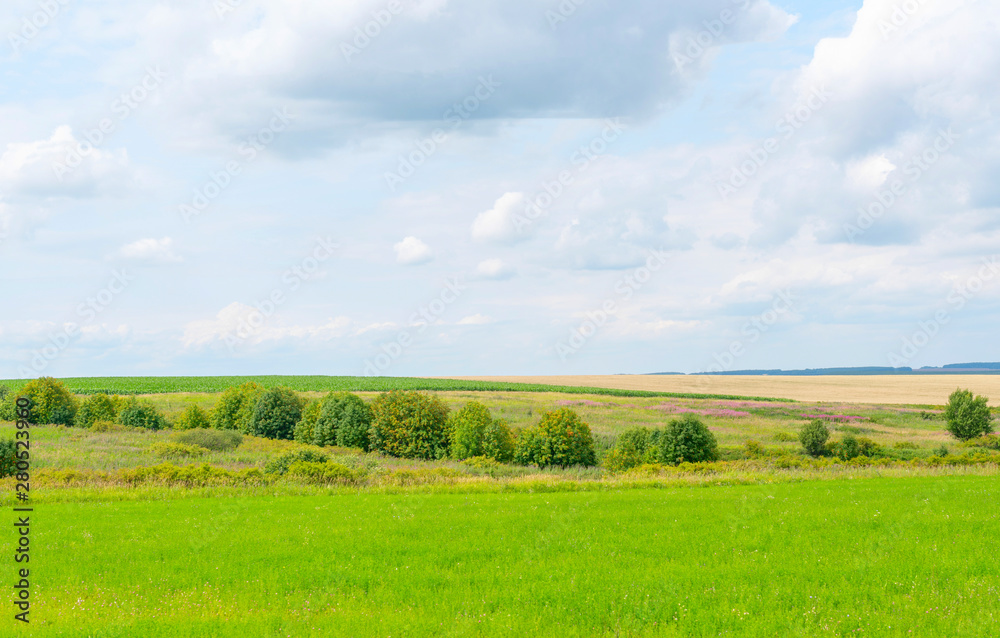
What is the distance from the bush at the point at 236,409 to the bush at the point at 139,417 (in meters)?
5.32

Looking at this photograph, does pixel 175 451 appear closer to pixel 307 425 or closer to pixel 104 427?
pixel 307 425

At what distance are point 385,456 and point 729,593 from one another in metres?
43.3

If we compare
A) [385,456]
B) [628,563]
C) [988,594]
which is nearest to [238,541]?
[628,563]

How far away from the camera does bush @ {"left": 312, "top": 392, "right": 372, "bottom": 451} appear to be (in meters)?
56.8

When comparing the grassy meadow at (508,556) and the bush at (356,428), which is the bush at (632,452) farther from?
the bush at (356,428)

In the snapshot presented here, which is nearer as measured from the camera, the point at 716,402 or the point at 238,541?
the point at 238,541

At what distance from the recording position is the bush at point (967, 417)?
58156 mm

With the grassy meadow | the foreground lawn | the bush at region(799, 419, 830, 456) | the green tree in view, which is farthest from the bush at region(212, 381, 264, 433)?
the bush at region(799, 419, 830, 456)

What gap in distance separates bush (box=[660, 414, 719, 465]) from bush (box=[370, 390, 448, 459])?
18.1 meters

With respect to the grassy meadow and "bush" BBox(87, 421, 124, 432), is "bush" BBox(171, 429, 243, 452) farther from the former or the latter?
the grassy meadow

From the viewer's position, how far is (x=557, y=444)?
4666 cm

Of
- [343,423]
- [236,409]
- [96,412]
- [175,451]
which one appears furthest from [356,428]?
[96,412]

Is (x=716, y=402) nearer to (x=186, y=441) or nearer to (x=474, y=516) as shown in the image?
(x=186, y=441)

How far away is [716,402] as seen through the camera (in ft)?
318
